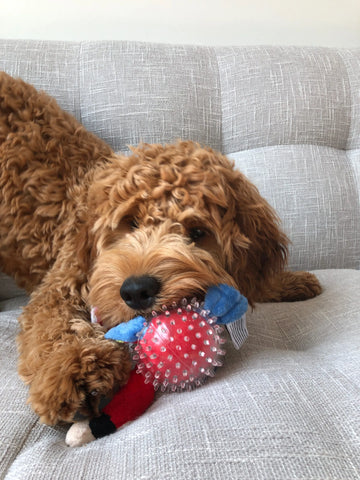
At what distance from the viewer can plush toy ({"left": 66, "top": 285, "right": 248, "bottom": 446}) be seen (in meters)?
0.90

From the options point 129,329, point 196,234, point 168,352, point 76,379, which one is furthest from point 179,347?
point 196,234

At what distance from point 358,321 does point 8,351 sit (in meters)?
1.10

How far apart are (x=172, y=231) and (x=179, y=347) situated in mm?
335

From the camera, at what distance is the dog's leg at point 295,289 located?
5.44ft

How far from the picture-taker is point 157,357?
0.91 m

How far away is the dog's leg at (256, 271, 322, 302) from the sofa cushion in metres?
0.49

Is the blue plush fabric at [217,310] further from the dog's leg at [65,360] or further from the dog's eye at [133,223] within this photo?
the dog's eye at [133,223]

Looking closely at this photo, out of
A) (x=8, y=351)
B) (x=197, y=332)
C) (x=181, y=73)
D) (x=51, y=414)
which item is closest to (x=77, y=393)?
(x=51, y=414)

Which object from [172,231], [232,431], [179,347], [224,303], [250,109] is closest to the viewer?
[232,431]

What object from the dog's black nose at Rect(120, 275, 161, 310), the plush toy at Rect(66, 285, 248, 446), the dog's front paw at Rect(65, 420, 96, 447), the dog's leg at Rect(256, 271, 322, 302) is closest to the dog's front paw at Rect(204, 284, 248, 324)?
the plush toy at Rect(66, 285, 248, 446)

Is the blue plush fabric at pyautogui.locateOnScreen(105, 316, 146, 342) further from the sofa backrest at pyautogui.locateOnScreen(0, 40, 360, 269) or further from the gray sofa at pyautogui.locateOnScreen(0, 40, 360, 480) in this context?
the sofa backrest at pyautogui.locateOnScreen(0, 40, 360, 269)

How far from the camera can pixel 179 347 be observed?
902mm

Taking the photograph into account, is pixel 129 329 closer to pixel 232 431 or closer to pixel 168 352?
pixel 168 352

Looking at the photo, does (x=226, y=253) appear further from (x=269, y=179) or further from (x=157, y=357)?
(x=269, y=179)
